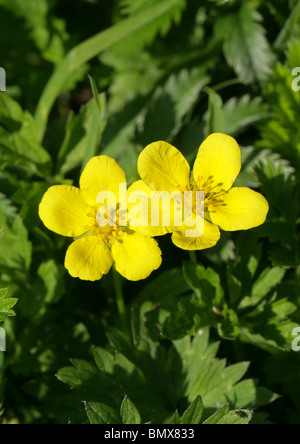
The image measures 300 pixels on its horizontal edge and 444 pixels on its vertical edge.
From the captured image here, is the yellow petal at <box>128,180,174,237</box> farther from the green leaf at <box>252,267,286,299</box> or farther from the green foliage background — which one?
the green leaf at <box>252,267,286,299</box>

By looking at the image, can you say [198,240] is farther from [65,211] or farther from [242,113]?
[242,113]

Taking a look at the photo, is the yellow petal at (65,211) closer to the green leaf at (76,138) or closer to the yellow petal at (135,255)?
the yellow petal at (135,255)

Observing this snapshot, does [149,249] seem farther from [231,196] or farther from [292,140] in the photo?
[292,140]

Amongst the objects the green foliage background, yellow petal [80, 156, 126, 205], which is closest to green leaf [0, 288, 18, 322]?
the green foliage background

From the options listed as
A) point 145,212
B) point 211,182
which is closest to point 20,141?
point 145,212

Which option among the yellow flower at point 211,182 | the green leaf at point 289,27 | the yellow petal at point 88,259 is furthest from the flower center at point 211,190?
the green leaf at point 289,27

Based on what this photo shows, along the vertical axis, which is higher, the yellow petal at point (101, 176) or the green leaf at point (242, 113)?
the yellow petal at point (101, 176)
